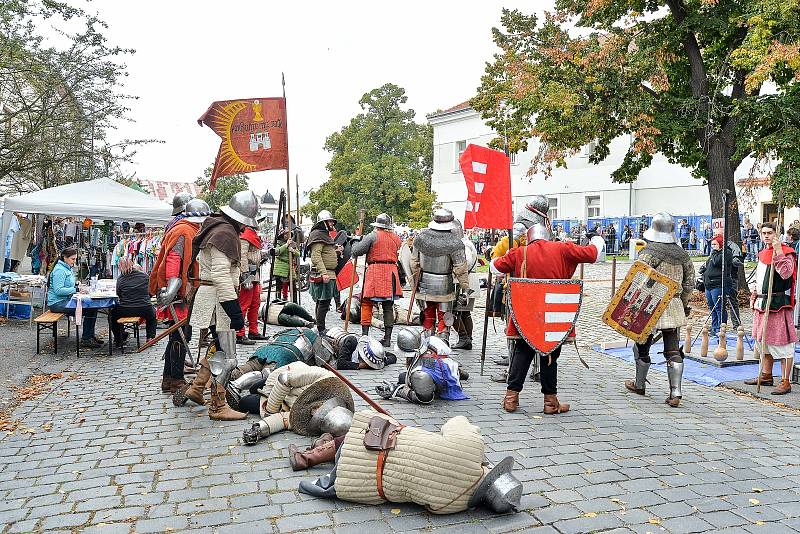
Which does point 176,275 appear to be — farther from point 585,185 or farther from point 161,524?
point 585,185

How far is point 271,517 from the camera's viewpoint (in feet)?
11.9

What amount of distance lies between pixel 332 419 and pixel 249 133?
17.4ft

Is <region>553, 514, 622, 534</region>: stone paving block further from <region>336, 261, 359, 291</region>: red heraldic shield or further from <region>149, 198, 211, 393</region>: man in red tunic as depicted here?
<region>336, 261, 359, 291</region>: red heraldic shield

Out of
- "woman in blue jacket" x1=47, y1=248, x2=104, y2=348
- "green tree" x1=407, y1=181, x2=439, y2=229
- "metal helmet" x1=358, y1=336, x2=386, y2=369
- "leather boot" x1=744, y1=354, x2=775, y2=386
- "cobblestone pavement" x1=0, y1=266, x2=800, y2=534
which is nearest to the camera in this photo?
"cobblestone pavement" x1=0, y1=266, x2=800, y2=534

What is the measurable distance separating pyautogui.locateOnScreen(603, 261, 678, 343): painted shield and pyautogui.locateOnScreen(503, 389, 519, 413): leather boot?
1409 millimetres

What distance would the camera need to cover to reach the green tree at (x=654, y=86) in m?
13.1

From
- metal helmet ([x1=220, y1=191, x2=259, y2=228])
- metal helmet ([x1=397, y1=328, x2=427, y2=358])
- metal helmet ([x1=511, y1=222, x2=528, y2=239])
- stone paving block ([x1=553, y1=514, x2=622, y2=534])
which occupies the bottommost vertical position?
stone paving block ([x1=553, y1=514, x2=622, y2=534])

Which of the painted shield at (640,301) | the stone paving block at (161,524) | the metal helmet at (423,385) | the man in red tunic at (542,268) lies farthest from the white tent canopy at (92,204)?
the stone paving block at (161,524)

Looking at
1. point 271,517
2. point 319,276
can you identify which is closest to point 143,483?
point 271,517

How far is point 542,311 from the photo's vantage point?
566cm

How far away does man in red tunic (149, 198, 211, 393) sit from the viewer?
5.75 meters

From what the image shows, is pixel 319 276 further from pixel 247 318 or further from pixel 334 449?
pixel 334 449

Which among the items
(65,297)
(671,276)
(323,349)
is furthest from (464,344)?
(65,297)

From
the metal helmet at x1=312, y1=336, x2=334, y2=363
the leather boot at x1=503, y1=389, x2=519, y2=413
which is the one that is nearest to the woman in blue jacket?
the metal helmet at x1=312, y1=336, x2=334, y2=363
